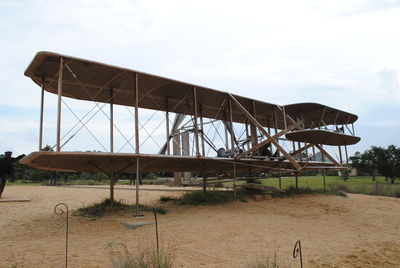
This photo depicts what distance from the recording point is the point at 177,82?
41.5 ft

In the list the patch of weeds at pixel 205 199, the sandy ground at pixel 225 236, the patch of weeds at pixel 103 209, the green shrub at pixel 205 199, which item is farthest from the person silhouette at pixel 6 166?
the green shrub at pixel 205 199

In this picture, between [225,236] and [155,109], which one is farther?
[155,109]

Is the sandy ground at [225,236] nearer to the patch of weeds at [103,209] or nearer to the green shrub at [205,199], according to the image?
the patch of weeds at [103,209]

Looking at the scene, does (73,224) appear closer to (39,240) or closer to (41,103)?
(39,240)

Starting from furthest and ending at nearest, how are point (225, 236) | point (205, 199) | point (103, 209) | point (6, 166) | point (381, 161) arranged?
point (381, 161) → point (6, 166) → point (205, 199) → point (103, 209) → point (225, 236)

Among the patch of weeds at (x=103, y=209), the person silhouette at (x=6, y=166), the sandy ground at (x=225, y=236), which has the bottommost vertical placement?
the sandy ground at (x=225, y=236)

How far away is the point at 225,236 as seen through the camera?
8289mm

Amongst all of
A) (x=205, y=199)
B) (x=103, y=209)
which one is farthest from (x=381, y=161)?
(x=103, y=209)

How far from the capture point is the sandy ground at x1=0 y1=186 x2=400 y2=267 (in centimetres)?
627

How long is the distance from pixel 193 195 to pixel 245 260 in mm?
9727

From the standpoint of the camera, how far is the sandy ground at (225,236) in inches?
247

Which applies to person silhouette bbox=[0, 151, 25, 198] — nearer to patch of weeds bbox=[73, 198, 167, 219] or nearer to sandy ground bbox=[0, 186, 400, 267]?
sandy ground bbox=[0, 186, 400, 267]

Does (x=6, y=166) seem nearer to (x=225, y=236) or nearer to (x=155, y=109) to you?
(x=155, y=109)

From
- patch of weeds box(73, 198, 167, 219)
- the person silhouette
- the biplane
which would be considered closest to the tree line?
the biplane
